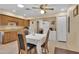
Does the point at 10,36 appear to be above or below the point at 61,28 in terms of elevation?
below

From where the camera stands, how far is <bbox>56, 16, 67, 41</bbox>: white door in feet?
19.8

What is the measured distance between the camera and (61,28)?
6242mm

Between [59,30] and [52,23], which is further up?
[52,23]

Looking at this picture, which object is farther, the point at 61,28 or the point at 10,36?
the point at 61,28

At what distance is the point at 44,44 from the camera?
367 cm

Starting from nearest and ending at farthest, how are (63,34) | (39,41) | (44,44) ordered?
1. (39,41)
2. (44,44)
3. (63,34)

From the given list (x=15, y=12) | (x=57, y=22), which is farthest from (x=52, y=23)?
(x=15, y=12)

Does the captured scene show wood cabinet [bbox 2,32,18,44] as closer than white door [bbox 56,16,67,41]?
Yes

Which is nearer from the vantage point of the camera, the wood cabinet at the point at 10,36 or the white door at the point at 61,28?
the wood cabinet at the point at 10,36

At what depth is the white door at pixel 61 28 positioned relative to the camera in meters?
6.03
